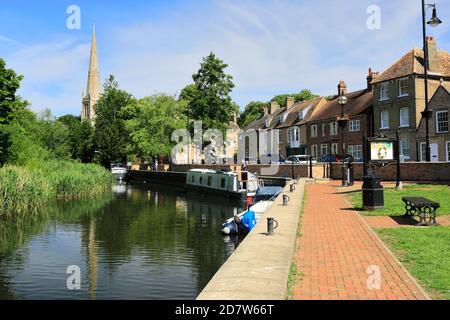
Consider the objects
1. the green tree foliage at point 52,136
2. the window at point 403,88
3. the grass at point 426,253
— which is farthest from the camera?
the green tree foliage at point 52,136

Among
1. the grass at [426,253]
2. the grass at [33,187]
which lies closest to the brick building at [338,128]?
the grass at [33,187]

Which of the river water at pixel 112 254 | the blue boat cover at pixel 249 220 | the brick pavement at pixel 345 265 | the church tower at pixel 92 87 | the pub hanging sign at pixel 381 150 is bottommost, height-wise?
the river water at pixel 112 254

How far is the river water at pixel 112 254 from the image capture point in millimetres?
12070

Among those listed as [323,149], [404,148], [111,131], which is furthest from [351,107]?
[111,131]

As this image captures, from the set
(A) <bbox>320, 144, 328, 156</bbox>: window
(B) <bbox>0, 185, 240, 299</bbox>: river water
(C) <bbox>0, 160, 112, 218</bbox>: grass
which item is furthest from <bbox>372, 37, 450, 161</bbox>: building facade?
(C) <bbox>0, 160, 112, 218</bbox>: grass

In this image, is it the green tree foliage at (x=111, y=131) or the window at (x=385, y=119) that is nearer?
the window at (x=385, y=119)

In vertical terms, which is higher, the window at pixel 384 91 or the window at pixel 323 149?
the window at pixel 384 91

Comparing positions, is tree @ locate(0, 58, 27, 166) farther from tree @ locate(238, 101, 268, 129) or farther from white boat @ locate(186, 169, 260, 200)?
tree @ locate(238, 101, 268, 129)

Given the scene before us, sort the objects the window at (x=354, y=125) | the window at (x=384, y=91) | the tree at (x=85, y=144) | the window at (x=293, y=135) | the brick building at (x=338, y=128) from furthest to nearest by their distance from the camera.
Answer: the tree at (x=85, y=144) < the window at (x=293, y=135) < the window at (x=354, y=125) < the brick building at (x=338, y=128) < the window at (x=384, y=91)

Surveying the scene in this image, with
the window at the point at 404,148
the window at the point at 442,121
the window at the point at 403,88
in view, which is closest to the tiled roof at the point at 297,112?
the window at the point at 403,88

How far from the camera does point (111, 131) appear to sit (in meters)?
81.1

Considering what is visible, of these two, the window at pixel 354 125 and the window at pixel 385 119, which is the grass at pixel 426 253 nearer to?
the window at pixel 385 119

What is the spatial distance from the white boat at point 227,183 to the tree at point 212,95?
566 inches

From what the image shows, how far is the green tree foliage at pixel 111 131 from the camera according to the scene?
80688 millimetres
